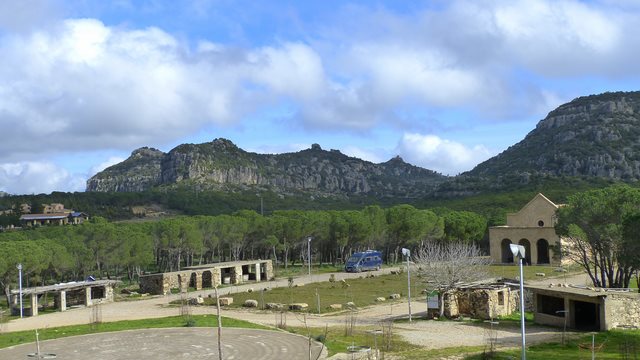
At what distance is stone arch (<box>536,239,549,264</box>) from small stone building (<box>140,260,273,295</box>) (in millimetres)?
36576

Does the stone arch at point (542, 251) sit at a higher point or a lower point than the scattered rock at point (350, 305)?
higher

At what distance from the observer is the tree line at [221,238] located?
66.9 m

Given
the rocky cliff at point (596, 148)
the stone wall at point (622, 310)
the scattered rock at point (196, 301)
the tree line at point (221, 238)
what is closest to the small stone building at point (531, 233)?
the tree line at point (221, 238)

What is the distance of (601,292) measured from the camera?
113ft

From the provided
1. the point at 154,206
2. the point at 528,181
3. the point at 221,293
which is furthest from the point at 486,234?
the point at 154,206

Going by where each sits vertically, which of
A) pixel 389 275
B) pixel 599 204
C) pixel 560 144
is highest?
pixel 560 144

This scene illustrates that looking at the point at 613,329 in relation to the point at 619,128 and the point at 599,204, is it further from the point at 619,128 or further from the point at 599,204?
the point at 619,128

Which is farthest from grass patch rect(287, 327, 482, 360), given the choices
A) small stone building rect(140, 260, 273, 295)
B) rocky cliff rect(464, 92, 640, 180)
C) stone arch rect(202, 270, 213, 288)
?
rocky cliff rect(464, 92, 640, 180)

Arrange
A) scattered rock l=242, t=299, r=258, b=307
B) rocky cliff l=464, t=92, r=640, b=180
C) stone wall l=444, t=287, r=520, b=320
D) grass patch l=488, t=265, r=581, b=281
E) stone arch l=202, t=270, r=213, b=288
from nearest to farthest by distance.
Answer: stone wall l=444, t=287, r=520, b=320, scattered rock l=242, t=299, r=258, b=307, stone arch l=202, t=270, r=213, b=288, grass patch l=488, t=265, r=581, b=281, rocky cliff l=464, t=92, r=640, b=180

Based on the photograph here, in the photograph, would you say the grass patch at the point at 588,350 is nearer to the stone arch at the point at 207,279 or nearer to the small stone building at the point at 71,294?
the small stone building at the point at 71,294

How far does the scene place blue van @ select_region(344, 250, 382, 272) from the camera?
255 feet

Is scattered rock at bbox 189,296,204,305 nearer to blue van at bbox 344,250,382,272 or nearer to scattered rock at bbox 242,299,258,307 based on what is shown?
scattered rock at bbox 242,299,258,307

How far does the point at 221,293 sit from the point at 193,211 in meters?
96.4

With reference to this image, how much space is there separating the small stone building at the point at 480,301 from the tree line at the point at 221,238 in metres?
37.5
